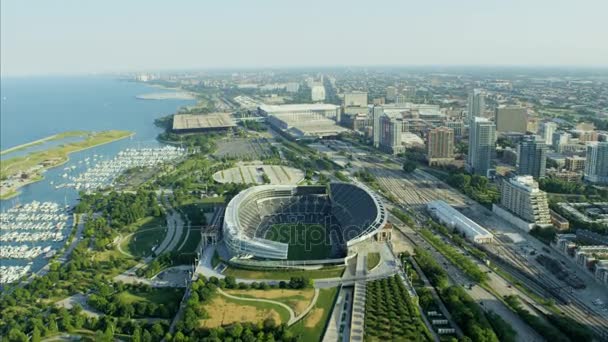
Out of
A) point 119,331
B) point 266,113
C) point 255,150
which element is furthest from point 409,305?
point 266,113

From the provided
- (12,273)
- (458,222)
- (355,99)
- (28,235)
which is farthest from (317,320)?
(355,99)

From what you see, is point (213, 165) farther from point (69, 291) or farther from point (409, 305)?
point (409, 305)

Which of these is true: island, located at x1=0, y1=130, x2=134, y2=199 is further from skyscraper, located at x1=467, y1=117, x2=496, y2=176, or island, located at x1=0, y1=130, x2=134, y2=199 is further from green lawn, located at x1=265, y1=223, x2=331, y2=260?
skyscraper, located at x1=467, y1=117, x2=496, y2=176

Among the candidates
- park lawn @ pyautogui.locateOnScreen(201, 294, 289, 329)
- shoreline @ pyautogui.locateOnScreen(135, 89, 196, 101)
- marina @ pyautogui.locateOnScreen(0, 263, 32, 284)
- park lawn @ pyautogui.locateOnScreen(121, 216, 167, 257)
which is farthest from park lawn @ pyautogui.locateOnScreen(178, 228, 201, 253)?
shoreline @ pyautogui.locateOnScreen(135, 89, 196, 101)

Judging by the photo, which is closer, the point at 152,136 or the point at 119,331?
the point at 119,331

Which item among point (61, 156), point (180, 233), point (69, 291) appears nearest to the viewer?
point (69, 291)

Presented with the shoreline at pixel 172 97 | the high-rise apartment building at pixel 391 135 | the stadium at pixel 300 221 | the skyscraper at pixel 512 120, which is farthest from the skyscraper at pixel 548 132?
the shoreline at pixel 172 97

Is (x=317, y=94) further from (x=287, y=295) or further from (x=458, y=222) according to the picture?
(x=287, y=295)
